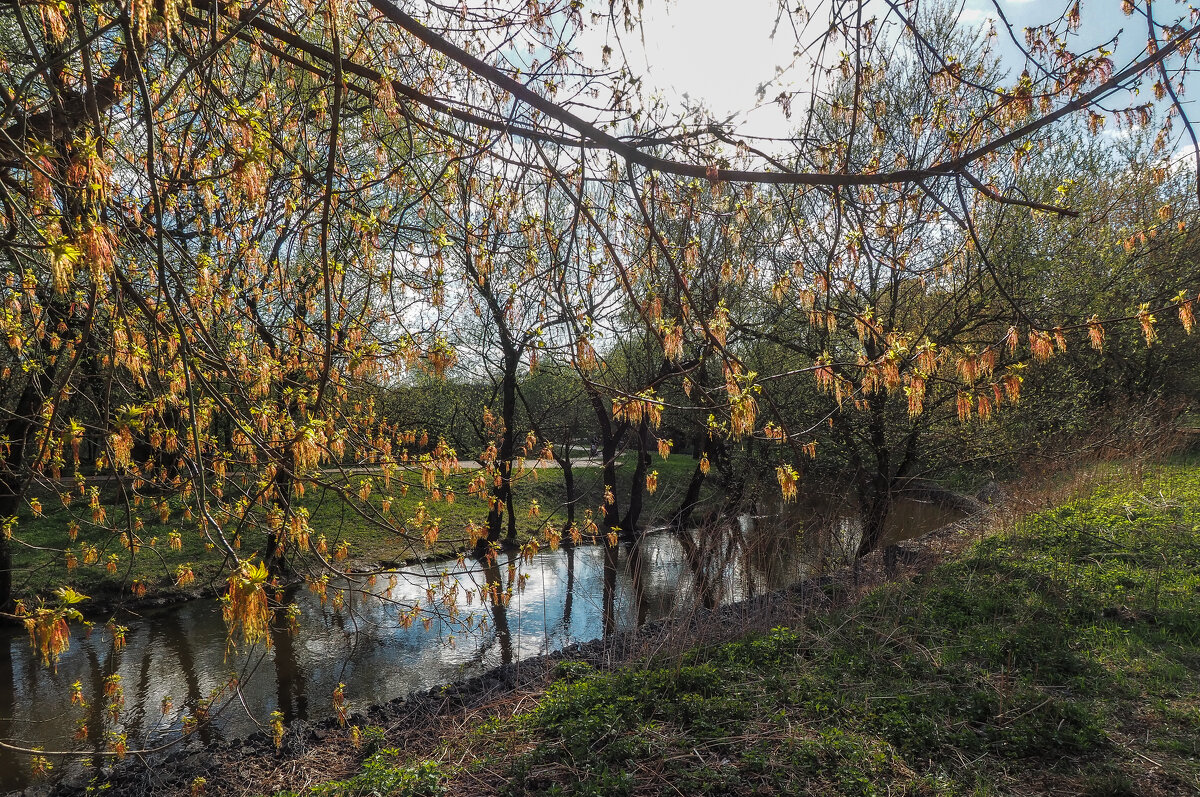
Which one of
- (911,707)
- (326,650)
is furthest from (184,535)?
(911,707)

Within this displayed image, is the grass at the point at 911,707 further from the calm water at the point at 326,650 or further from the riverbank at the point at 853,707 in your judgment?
the calm water at the point at 326,650

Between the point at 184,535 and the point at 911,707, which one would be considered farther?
the point at 184,535

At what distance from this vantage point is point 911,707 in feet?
13.0

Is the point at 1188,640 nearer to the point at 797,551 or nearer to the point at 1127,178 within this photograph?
the point at 797,551

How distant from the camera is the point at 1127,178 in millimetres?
11492

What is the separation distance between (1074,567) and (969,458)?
188cm

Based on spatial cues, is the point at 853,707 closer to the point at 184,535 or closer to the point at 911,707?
the point at 911,707

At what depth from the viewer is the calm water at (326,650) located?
5.74 metres

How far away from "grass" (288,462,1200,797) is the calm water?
1045 mm

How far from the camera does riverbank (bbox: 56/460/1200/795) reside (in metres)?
3.39

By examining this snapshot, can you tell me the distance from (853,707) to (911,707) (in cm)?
35

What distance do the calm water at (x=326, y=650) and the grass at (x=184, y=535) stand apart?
0.71 m

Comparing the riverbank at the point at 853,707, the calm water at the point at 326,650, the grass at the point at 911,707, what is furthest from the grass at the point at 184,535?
the grass at the point at 911,707

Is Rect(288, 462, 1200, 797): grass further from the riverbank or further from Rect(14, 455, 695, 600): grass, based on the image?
Rect(14, 455, 695, 600): grass
